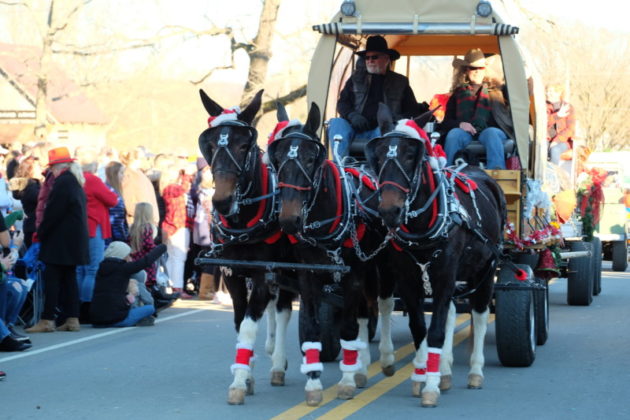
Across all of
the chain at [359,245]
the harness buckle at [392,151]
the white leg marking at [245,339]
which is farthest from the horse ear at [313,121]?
the white leg marking at [245,339]

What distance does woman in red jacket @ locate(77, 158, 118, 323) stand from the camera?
13805mm

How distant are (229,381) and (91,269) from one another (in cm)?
476

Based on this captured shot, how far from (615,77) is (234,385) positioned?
185 ft

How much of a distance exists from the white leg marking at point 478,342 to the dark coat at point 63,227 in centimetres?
499

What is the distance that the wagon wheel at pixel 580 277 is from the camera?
614 inches

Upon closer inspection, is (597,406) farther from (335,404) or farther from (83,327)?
(83,327)

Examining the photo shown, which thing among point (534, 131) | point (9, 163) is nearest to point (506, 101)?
point (534, 131)

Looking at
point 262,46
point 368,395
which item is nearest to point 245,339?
point 368,395

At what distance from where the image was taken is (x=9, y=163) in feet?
58.7

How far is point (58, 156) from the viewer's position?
13109 mm

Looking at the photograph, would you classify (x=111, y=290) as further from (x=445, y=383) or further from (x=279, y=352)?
(x=445, y=383)

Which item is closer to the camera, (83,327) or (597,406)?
(597,406)

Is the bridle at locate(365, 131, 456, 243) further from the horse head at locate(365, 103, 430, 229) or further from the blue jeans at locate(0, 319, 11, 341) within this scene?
the blue jeans at locate(0, 319, 11, 341)

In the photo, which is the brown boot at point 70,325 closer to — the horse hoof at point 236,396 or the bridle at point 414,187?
the horse hoof at point 236,396
